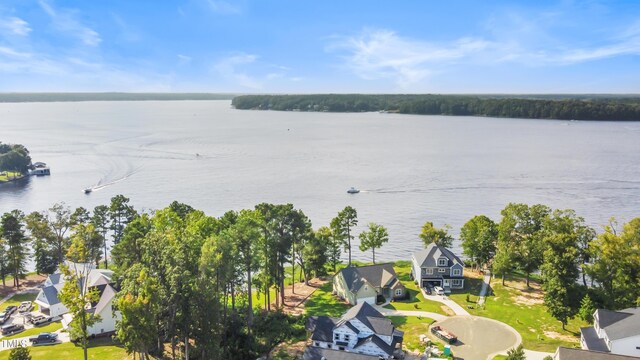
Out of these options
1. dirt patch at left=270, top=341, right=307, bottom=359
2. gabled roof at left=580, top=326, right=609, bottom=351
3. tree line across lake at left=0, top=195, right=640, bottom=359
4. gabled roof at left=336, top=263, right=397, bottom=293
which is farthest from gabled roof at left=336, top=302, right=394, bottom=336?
gabled roof at left=580, top=326, right=609, bottom=351

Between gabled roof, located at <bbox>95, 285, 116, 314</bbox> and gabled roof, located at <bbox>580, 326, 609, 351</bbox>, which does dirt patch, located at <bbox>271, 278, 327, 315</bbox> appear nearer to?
gabled roof, located at <bbox>95, 285, 116, 314</bbox>

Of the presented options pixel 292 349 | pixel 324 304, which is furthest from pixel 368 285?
pixel 292 349

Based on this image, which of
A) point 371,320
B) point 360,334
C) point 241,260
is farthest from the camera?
point 241,260

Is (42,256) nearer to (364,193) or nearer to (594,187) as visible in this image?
(364,193)

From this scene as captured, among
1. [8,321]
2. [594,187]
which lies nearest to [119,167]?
[8,321]

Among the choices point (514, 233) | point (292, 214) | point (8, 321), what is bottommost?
point (8, 321)

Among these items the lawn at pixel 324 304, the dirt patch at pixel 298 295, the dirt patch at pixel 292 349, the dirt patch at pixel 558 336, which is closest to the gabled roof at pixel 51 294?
the dirt patch at pixel 298 295

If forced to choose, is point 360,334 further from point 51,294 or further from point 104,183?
point 104,183
